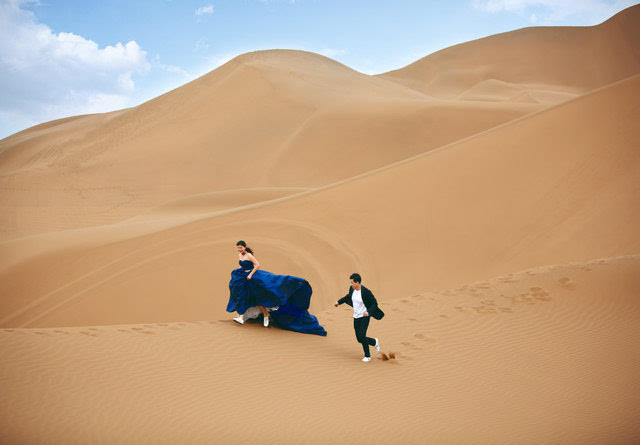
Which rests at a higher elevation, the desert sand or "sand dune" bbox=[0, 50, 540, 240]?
"sand dune" bbox=[0, 50, 540, 240]

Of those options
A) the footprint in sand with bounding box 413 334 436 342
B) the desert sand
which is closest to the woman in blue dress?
the desert sand

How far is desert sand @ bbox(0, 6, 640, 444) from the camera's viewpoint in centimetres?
573

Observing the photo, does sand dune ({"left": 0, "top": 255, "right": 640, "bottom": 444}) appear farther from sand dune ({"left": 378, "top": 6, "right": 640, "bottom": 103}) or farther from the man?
sand dune ({"left": 378, "top": 6, "right": 640, "bottom": 103})

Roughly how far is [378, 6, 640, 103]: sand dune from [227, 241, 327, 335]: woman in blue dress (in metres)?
65.1

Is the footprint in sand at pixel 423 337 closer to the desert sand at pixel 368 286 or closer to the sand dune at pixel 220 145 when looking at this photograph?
the desert sand at pixel 368 286

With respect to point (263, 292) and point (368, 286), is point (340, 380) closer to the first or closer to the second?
point (263, 292)

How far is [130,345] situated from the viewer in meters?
7.20

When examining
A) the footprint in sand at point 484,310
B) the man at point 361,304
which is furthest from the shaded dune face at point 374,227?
the man at point 361,304

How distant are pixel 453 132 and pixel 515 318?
26091mm

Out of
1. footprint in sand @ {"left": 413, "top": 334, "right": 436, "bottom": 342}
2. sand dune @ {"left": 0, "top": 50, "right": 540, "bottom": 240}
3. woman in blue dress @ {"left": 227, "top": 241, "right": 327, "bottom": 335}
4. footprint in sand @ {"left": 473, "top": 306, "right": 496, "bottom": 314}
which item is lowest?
footprint in sand @ {"left": 413, "top": 334, "right": 436, "bottom": 342}

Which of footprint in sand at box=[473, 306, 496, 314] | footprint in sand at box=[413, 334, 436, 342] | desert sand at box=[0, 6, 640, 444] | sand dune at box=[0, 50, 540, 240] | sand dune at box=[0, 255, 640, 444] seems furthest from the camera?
sand dune at box=[0, 50, 540, 240]

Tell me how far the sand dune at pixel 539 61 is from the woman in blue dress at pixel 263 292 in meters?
65.1

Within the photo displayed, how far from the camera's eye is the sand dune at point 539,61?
2872 inches

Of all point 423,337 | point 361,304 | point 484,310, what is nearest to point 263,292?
point 361,304
